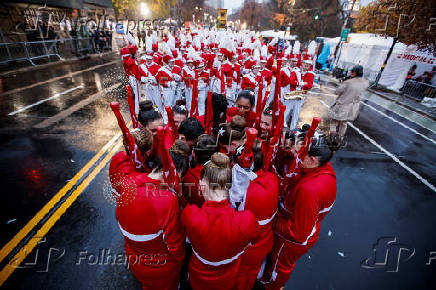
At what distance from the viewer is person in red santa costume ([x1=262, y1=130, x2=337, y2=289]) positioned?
1.89 m

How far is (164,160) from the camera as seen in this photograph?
5.17 ft

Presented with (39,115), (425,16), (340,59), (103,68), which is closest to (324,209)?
(39,115)

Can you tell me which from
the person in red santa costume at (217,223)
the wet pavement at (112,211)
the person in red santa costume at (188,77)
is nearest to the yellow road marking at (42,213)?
the wet pavement at (112,211)

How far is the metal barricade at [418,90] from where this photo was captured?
11720mm

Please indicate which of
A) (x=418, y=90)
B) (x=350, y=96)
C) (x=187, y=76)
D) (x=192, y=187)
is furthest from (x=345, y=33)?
(x=192, y=187)

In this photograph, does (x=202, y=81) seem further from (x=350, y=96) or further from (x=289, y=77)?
(x=350, y=96)

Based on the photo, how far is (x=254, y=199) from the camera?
184 cm

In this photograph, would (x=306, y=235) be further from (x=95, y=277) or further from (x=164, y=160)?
(x=95, y=277)

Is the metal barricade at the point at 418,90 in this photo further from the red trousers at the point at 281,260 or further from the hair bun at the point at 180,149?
the hair bun at the point at 180,149

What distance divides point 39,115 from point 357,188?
376 inches

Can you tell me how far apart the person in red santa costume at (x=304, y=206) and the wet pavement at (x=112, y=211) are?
891 millimetres

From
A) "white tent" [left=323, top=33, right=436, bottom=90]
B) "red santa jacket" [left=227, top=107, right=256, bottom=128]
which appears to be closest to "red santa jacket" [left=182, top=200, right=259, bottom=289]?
"red santa jacket" [left=227, top=107, right=256, bottom=128]

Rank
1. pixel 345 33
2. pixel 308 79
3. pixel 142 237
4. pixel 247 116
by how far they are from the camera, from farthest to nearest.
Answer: pixel 345 33
pixel 308 79
pixel 247 116
pixel 142 237

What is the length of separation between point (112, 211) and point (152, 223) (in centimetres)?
244
